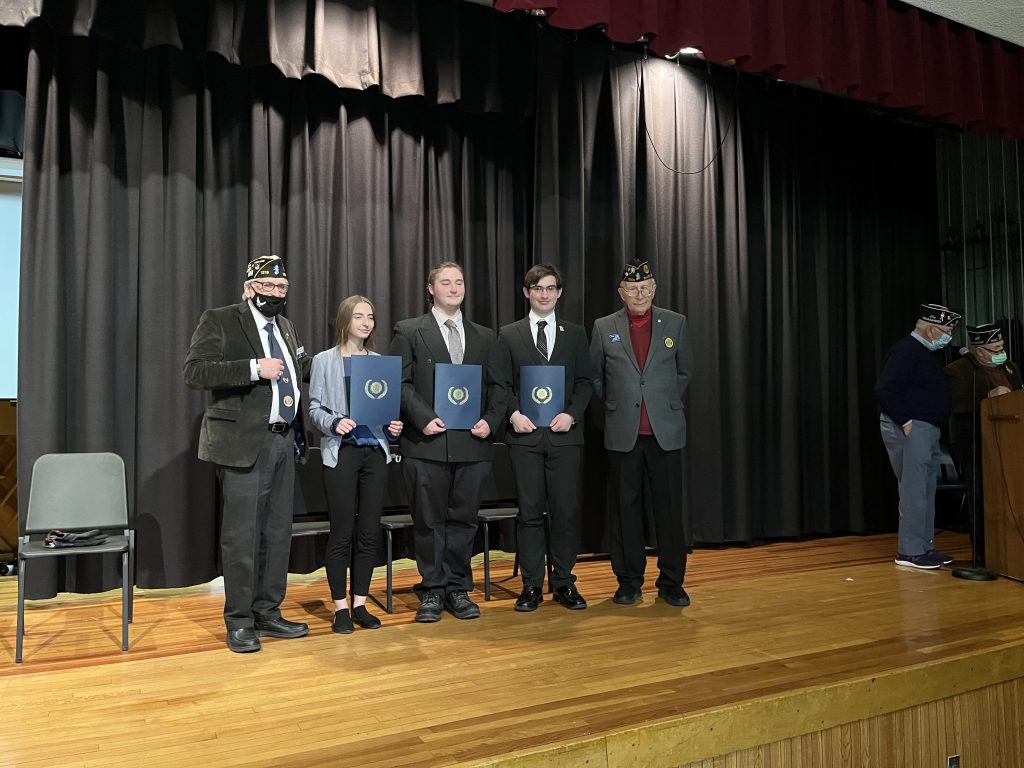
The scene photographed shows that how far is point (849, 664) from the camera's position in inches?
113

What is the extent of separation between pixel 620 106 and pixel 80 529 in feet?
13.0

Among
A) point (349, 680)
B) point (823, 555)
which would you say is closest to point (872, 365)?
point (823, 555)

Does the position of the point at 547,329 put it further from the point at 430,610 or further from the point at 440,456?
the point at 430,610

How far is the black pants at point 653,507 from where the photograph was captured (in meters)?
3.82

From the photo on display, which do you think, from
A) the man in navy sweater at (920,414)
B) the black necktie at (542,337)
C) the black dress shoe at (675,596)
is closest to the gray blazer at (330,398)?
the black necktie at (542,337)

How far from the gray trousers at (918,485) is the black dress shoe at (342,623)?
3.15 m

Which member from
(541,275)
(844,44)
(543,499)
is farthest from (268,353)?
(844,44)

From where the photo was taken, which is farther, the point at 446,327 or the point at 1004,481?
the point at 1004,481

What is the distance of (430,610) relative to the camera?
11.7 ft

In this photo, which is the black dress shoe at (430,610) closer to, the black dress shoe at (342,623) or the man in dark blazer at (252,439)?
the black dress shoe at (342,623)

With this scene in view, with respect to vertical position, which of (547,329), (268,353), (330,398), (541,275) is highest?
(541,275)

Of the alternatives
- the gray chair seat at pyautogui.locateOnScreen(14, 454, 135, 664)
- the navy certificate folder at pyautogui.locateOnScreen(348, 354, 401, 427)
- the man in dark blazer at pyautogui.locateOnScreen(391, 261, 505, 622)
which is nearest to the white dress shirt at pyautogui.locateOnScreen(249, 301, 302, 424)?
the navy certificate folder at pyautogui.locateOnScreen(348, 354, 401, 427)

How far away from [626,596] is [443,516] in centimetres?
95

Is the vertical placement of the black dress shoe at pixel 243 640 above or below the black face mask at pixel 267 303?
below
